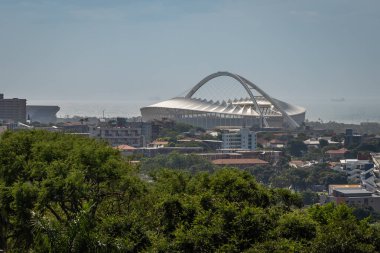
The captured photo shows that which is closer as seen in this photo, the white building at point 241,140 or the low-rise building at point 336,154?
the low-rise building at point 336,154

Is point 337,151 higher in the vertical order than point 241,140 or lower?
lower

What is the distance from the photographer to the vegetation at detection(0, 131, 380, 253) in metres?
21.9

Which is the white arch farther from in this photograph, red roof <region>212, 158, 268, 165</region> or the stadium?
red roof <region>212, 158, 268, 165</region>

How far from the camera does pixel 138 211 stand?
2539 cm

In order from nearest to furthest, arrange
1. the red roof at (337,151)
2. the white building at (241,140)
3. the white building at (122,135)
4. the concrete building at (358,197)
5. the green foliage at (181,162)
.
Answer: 1. the concrete building at (358,197)
2. the green foliage at (181,162)
3. the red roof at (337,151)
4. the white building at (122,135)
5. the white building at (241,140)

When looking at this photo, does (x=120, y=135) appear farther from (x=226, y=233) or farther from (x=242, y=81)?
(x=226, y=233)

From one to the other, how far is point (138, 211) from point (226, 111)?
126450mm

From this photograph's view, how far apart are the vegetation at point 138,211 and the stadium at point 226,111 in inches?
4840

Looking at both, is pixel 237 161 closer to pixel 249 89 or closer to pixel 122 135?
pixel 122 135

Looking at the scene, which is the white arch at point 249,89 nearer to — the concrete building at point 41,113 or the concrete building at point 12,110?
the concrete building at point 12,110

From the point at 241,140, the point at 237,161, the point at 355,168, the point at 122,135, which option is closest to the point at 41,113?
the point at 122,135

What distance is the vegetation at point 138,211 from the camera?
21.9m

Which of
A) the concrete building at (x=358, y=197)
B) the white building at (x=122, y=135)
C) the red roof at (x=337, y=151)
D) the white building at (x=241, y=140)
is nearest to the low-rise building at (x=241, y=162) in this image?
the red roof at (x=337, y=151)

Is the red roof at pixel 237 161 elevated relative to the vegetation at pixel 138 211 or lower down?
lower down
